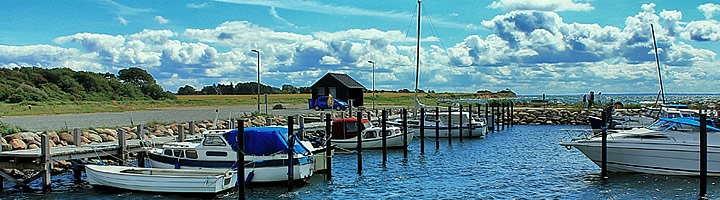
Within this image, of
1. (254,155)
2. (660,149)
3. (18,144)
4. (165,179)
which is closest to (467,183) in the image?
(660,149)

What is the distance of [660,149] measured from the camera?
20828 millimetres

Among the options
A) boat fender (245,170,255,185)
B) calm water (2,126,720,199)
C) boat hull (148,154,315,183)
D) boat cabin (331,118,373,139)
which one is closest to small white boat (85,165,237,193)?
calm water (2,126,720,199)

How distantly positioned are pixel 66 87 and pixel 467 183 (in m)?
75.5

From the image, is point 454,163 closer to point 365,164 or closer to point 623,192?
point 365,164

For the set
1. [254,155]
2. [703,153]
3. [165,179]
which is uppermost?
[703,153]

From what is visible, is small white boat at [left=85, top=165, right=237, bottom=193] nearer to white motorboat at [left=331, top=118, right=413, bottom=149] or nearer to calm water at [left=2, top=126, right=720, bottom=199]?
calm water at [left=2, top=126, right=720, bottom=199]

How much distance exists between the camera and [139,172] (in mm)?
19094

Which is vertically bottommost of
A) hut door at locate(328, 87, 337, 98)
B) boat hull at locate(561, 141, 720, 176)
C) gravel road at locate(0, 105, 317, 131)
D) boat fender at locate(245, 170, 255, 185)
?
boat fender at locate(245, 170, 255, 185)

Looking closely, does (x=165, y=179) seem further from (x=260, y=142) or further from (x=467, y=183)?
(x=467, y=183)

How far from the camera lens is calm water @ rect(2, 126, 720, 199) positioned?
1886 centimetres

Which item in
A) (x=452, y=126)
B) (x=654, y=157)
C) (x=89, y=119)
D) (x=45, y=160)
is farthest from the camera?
(x=89, y=119)

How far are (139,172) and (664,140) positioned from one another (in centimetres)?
1930

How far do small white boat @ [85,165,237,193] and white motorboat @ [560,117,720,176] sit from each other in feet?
44.8

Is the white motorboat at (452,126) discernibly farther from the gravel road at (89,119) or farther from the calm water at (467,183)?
the gravel road at (89,119)
